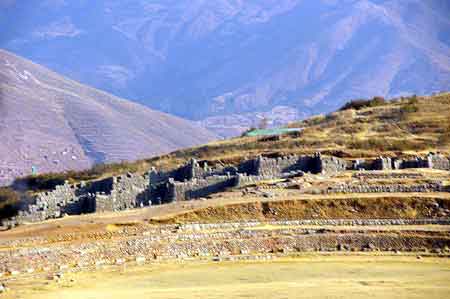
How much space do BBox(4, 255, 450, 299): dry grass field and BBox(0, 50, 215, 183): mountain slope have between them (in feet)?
183

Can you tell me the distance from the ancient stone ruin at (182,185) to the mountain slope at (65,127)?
1415 inches

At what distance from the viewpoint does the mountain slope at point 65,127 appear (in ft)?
342

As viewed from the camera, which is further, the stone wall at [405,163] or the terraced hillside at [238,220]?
the stone wall at [405,163]

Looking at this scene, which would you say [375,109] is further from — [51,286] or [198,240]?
[51,286]

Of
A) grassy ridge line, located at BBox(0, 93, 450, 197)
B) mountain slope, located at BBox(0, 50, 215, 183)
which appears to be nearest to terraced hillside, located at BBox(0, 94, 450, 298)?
grassy ridge line, located at BBox(0, 93, 450, 197)

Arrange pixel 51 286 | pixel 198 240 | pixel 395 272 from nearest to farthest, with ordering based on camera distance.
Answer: pixel 51 286
pixel 395 272
pixel 198 240

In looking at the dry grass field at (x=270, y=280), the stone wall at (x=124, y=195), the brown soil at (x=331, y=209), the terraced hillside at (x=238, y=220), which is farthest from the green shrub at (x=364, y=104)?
the dry grass field at (x=270, y=280)

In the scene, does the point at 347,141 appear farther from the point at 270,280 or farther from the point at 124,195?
the point at 270,280

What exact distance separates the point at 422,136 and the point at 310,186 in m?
26.2

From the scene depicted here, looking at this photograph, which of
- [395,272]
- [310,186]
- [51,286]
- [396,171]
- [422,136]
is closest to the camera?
[51,286]

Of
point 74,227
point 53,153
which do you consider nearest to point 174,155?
point 53,153

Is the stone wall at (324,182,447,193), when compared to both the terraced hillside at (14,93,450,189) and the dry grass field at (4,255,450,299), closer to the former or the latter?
the dry grass field at (4,255,450,299)

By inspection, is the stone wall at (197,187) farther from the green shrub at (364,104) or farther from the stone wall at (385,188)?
the green shrub at (364,104)

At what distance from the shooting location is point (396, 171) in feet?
199
